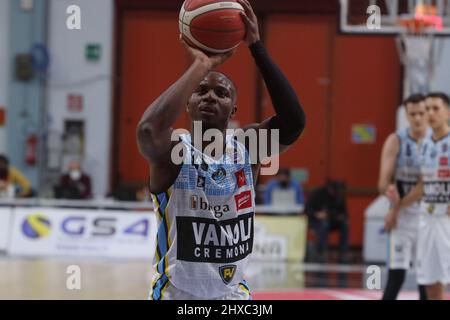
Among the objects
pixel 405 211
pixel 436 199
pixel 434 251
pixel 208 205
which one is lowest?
pixel 434 251

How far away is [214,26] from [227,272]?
1.01m

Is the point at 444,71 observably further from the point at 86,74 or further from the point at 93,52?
the point at 86,74

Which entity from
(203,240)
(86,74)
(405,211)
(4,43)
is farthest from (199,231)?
(4,43)

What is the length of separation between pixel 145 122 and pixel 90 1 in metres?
12.5

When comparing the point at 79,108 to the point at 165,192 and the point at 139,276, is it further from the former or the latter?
the point at 165,192

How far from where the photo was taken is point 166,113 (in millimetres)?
3289

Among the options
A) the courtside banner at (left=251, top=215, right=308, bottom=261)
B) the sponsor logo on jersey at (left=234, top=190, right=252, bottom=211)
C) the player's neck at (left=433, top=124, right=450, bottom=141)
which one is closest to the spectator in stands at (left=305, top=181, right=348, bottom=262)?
the courtside banner at (left=251, top=215, right=308, bottom=261)

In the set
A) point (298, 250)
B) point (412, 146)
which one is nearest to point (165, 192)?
point (412, 146)

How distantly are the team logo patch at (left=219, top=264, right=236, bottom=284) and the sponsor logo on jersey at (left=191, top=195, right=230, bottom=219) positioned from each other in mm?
213

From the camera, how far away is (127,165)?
16.2 metres

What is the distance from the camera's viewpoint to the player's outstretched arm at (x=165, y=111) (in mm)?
3285

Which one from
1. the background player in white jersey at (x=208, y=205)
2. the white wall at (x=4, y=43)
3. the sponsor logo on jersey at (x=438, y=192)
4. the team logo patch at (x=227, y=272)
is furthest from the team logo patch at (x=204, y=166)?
the white wall at (x=4, y=43)

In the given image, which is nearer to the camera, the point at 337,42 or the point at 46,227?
the point at 46,227

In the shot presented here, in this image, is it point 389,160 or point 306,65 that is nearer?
point 389,160
